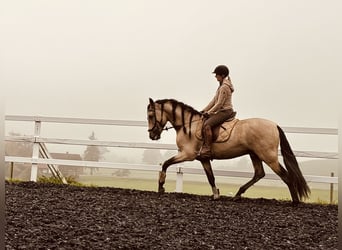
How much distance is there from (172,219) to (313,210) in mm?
2194

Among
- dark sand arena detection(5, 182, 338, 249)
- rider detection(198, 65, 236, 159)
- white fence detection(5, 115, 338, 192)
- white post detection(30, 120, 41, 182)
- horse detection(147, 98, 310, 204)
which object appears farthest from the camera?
white post detection(30, 120, 41, 182)

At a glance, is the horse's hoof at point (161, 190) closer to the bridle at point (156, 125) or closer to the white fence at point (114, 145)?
the white fence at point (114, 145)

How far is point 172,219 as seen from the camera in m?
4.99

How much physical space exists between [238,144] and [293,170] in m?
0.88

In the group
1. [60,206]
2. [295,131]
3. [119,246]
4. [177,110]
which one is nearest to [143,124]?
[177,110]

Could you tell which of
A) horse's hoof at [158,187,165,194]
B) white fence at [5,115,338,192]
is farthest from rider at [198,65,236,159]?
white fence at [5,115,338,192]

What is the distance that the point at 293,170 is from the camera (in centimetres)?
679

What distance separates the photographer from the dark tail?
669 centimetres

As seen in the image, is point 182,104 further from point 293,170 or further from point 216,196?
point 293,170

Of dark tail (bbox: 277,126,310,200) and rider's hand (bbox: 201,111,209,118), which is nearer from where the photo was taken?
dark tail (bbox: 277,126,310,200)

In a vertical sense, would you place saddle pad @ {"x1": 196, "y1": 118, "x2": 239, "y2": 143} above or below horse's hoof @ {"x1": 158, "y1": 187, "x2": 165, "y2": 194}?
above

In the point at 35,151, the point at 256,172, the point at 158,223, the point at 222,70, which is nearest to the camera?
the point at 158,223

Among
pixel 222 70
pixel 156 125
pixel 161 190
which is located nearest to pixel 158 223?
pixel 161 190

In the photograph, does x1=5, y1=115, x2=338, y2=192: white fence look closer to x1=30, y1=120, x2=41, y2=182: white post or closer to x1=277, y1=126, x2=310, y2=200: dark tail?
x1=30, y1=120, x2=41, y2=182: white post
